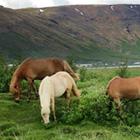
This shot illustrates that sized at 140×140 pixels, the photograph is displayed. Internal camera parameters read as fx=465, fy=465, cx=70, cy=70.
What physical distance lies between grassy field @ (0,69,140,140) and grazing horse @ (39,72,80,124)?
449 millimetres

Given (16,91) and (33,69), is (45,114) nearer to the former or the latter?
(16,91)

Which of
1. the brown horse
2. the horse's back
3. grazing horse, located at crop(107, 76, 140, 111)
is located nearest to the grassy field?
grazing horse, located at crop(107, 76, 140, 111)

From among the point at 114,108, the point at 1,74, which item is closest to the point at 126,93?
the point at 114,108

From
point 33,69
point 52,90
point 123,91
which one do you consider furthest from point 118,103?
point 33,69

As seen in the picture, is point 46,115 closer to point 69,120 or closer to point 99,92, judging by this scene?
point 69,120

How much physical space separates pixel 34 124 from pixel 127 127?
11.3 feet

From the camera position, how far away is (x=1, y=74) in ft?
88.8

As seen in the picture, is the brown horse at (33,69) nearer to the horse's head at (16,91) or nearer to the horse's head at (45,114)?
the horse's head at (16,91)

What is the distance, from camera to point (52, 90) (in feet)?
58.4

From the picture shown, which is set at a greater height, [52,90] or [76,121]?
[52,90]

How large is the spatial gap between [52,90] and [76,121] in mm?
1504

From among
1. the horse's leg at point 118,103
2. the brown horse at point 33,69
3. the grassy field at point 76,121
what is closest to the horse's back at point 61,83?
the grassy field at point 76,121

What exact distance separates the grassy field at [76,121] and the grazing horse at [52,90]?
45 centimetres

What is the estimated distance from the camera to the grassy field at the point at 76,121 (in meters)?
15.8
